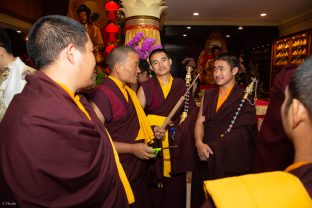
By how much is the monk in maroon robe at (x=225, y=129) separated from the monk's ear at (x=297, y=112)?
1.70 metres

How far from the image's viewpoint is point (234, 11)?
945 cm

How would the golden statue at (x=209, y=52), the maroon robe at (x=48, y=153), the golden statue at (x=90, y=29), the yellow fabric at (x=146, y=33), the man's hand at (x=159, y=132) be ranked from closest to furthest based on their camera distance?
the maroon robe at (x=48, y=153) < the man's hand at (x=159, y=132) < the yellow fabric at (x=146, y=33) < the golden statue at (x=90, y=29) < the golden statue at (x=209, y=52)

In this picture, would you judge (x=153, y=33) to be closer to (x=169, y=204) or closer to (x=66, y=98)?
(x=169, y=204)

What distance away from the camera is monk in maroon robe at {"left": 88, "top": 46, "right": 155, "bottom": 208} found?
2119mm

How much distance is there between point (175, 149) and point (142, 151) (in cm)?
68

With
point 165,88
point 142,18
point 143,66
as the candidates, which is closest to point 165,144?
point 165,88

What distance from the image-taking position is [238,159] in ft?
8.46

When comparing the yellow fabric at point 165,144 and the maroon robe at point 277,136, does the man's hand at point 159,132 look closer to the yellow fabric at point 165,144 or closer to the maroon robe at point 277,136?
the yellow fabric at point 165,144

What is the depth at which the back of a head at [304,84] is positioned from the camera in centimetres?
77

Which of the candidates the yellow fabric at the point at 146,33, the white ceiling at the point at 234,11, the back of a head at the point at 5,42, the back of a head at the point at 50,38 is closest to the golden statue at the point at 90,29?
the yellow fabric at the point at 146,33

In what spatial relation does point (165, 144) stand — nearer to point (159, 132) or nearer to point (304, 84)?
point (159, 132)

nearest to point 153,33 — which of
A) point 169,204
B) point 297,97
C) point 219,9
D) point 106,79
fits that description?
point 106,79

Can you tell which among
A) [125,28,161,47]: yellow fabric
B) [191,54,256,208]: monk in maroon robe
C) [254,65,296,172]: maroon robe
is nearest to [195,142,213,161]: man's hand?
[191,54,256,208]: monk in maroon robe

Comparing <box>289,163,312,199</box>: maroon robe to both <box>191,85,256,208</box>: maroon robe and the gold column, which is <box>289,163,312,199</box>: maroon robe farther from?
Answer: the gold column
